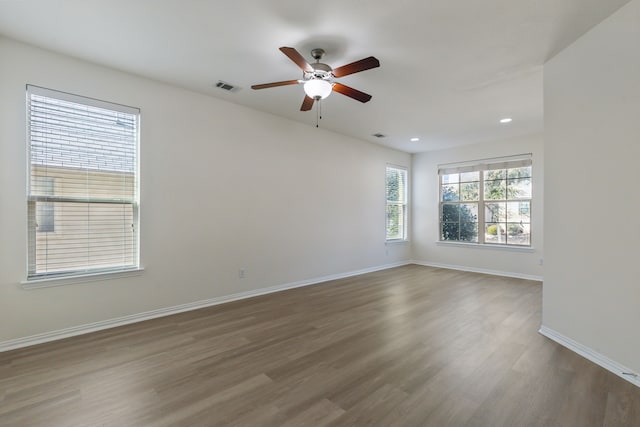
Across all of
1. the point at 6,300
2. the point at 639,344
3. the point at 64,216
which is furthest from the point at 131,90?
the point at 639,344

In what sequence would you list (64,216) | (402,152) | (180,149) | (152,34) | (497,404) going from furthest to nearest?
(402,152)
(180,149)
(64,216)
(152,34)
(497,404)

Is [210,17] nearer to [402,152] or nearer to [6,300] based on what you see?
[6,300]

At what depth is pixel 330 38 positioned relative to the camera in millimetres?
2562

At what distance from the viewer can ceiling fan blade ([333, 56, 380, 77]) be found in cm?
230

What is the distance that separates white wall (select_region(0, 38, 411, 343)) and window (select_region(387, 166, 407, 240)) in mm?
1122

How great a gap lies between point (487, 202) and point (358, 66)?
16.6ft

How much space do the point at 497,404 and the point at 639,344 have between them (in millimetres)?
1219

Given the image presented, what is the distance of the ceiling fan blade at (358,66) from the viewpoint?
230cm

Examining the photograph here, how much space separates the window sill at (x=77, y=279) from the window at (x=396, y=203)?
5132mm

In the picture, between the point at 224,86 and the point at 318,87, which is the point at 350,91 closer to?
the point at 318,87

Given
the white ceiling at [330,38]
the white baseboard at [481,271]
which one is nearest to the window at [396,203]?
the white baseboard at [481,271]

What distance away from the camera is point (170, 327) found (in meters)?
3.12

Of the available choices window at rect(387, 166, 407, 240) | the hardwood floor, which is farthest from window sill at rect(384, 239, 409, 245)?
the hardwood floor

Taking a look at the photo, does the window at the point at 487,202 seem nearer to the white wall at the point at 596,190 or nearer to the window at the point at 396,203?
the window at the point at 396,203
